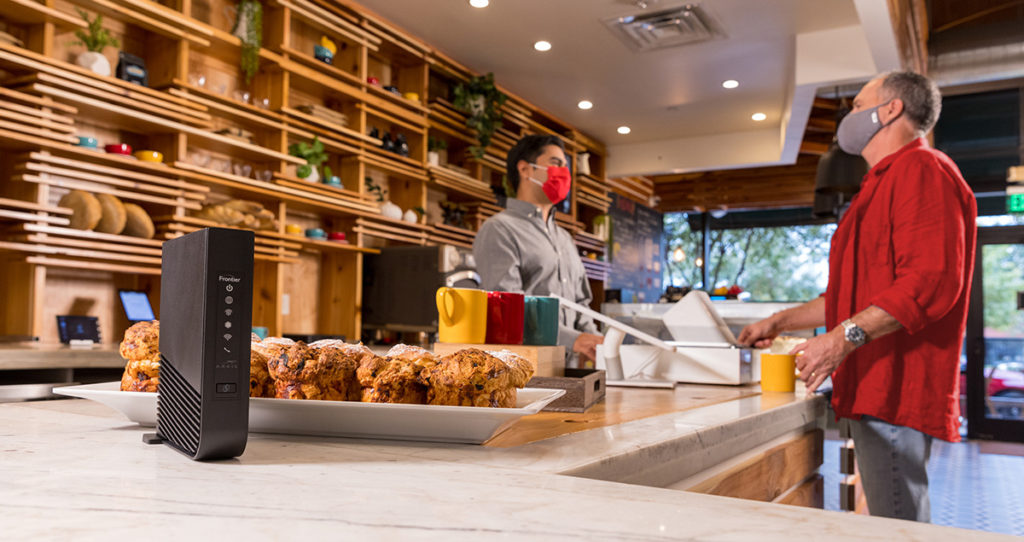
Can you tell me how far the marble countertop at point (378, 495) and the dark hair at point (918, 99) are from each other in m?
1.52

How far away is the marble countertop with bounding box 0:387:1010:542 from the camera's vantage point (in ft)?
1.65

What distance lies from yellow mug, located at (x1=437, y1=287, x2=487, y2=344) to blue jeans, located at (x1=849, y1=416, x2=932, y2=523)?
43.9 inches

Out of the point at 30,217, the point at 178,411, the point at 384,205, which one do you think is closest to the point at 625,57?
the point at 384,205

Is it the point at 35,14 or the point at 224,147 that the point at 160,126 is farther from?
the point at 35,14

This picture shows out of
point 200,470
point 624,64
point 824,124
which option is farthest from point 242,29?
point 824,124

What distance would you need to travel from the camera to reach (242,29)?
3.85 metres

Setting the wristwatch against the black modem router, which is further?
the wristwatch

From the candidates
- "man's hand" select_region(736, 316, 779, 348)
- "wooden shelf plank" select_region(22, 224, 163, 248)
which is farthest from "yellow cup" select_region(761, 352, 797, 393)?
"wooden shelf plank" select_region(22, 224, 163, 248)

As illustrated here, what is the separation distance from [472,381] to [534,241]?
2011 millimetres

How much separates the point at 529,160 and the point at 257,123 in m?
1.73

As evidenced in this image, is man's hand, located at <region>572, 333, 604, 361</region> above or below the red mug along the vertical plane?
below

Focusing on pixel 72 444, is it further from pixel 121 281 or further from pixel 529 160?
pixel 121 281

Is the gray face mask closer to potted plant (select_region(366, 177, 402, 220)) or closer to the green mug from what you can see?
the green mug

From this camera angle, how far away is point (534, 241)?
9.37 ft
